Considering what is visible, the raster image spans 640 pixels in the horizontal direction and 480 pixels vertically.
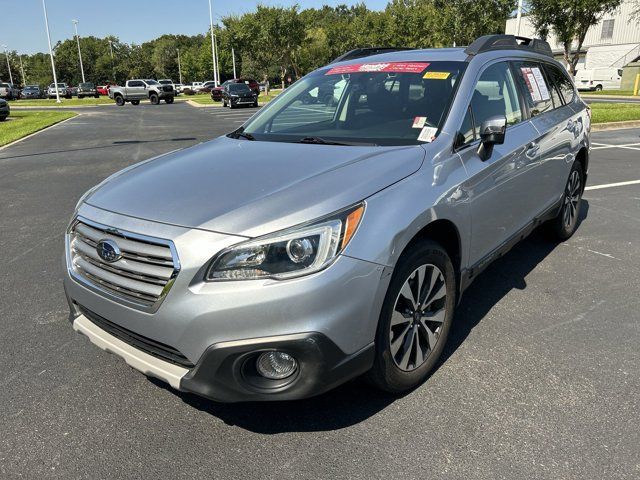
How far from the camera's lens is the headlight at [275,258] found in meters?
2.16

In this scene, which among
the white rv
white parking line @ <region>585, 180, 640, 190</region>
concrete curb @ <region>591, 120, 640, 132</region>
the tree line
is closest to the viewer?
white parking line @ <region>585, 180, 640, 190</region>

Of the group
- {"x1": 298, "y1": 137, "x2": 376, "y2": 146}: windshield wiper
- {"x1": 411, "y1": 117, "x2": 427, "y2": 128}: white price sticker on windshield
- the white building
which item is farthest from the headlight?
the white building

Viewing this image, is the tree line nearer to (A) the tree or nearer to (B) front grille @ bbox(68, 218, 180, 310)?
(A) the tree

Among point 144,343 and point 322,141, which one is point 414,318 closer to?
point 322,141

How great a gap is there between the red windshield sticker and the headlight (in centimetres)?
191

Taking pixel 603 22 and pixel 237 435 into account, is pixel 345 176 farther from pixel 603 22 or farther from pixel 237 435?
pixel 603 22

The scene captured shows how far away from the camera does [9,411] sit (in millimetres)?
2750

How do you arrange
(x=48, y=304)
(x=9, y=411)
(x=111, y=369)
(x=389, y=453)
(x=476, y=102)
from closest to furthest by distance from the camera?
1. (x=389, y=453)
2. (x=9, y=411)
3. (x=111, y=369)
4. (x=476, y=102)
5. (x=48, y=304)

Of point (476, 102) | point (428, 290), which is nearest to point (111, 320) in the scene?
point (428, 290)

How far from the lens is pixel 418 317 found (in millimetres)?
2775

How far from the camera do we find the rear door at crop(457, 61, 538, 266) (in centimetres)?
315

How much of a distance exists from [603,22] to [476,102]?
68198 millimetres

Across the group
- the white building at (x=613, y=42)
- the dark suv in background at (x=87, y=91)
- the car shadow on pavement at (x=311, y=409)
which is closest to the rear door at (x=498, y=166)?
the car shadow on pavement at (x=311, y=409)

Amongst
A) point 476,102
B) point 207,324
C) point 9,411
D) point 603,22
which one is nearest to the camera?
point 207,324
